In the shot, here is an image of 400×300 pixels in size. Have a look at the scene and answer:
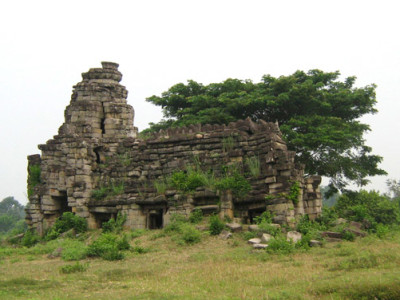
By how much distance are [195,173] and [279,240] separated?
182 inches

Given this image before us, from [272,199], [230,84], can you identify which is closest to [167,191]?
[272,199]

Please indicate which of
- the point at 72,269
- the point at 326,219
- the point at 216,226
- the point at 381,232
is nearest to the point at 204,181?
the point at 216,226

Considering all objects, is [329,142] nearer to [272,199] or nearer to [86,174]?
[272,199]

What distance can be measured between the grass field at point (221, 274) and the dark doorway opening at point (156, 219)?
10.4 feet

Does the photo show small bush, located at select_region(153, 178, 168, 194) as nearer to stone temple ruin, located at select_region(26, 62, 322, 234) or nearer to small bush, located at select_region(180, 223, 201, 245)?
stone temple ruin, located at select_region(26, 62, 322, 234)

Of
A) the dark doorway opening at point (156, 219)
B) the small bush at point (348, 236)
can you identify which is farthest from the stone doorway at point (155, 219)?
the small bush at point (348, 236)

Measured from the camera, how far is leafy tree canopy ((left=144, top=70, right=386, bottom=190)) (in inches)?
870

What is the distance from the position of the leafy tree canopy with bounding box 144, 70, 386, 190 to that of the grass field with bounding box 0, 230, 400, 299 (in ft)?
32.0

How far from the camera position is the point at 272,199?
45.3 feet

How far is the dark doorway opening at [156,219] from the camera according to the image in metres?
16.0

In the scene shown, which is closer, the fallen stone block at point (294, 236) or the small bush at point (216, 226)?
the fallen stone block at point (294, 236)

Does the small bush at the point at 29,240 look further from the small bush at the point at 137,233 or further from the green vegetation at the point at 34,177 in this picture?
the small bush at the point at 137,233

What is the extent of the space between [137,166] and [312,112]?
11.2 meters

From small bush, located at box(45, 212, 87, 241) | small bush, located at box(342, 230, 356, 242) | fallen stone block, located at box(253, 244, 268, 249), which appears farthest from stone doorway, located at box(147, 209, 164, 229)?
small bush, located at box(342, 230, 356, 242)
